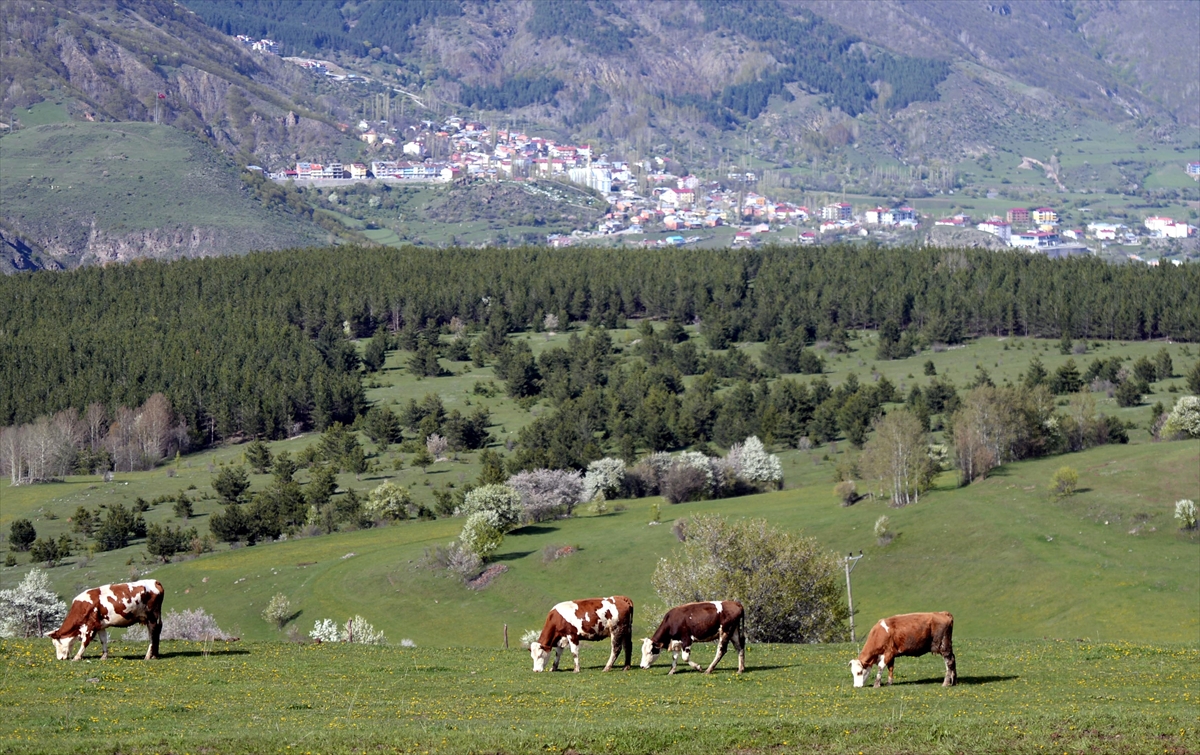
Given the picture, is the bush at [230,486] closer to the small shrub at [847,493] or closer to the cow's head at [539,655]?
the small shrub at [847,493]

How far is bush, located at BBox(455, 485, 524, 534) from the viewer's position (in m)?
98.6

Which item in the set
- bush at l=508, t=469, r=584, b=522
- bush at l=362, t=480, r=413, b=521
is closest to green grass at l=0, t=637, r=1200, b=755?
bush at l=508, t=469, r=584, b=522

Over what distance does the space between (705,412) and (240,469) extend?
161 ft

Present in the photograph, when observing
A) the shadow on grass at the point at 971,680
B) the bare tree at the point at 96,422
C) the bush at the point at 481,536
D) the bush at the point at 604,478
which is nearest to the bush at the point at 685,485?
the bush at the point at 604,478

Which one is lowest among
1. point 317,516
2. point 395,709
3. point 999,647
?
point 317,516

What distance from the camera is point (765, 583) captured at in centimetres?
4759

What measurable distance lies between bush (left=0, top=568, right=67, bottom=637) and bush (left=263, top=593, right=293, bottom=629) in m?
14.4

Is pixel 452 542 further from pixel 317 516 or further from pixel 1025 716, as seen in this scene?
pixel 1025 716

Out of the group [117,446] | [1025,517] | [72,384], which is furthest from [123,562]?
[72,384]

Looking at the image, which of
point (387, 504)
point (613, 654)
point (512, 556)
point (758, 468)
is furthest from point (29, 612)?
point (758, 468)

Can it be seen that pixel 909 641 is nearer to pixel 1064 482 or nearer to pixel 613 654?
pixel 613 654

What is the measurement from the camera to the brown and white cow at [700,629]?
30578 millimetres

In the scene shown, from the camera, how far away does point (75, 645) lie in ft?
105

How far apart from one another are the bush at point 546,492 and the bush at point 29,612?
41.4 meters
